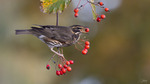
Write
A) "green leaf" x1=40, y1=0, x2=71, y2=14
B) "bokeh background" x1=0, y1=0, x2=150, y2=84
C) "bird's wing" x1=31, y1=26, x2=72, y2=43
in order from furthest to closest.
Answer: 1. "bokeh background" x1=0, y1=0, x2=150, y2=84
2. "bird's wing" x1=31, y1=26, x2=72, y2=43
3. "green leaf" x1=40, y1=0, x2=71, y2=14

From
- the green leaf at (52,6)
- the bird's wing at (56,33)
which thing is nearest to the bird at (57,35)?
the bird's wing at (56,33)

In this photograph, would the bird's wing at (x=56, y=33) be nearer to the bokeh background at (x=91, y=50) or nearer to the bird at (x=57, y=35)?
the bird at (x=57, y=35)

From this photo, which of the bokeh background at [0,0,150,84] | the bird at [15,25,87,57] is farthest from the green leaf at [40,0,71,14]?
the bokeh background at [0,0,150,84]

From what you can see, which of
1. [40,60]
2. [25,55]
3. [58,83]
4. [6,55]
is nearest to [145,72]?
[58,83]

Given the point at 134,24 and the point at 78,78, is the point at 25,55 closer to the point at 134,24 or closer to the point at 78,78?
the point at 78,78

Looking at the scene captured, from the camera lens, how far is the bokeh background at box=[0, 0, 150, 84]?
8469mm

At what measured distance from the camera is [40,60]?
9062 mm

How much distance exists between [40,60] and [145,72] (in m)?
5.16

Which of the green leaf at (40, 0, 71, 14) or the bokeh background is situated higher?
the green leaf at (40, 0, 71, 14)

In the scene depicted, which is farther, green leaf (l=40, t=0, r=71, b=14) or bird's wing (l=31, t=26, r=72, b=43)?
bird's wing (l=31, t=26, r=72, b=43)

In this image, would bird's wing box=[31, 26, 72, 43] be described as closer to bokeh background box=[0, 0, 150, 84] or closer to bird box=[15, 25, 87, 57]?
bird box=[15, 25, 87, 57]

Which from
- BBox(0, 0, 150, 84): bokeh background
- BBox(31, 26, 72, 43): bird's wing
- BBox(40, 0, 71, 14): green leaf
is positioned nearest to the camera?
BBox(40, 0, 71, 14): green leaf

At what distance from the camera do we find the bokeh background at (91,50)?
8.47 m

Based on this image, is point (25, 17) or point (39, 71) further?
point (25, 17)
